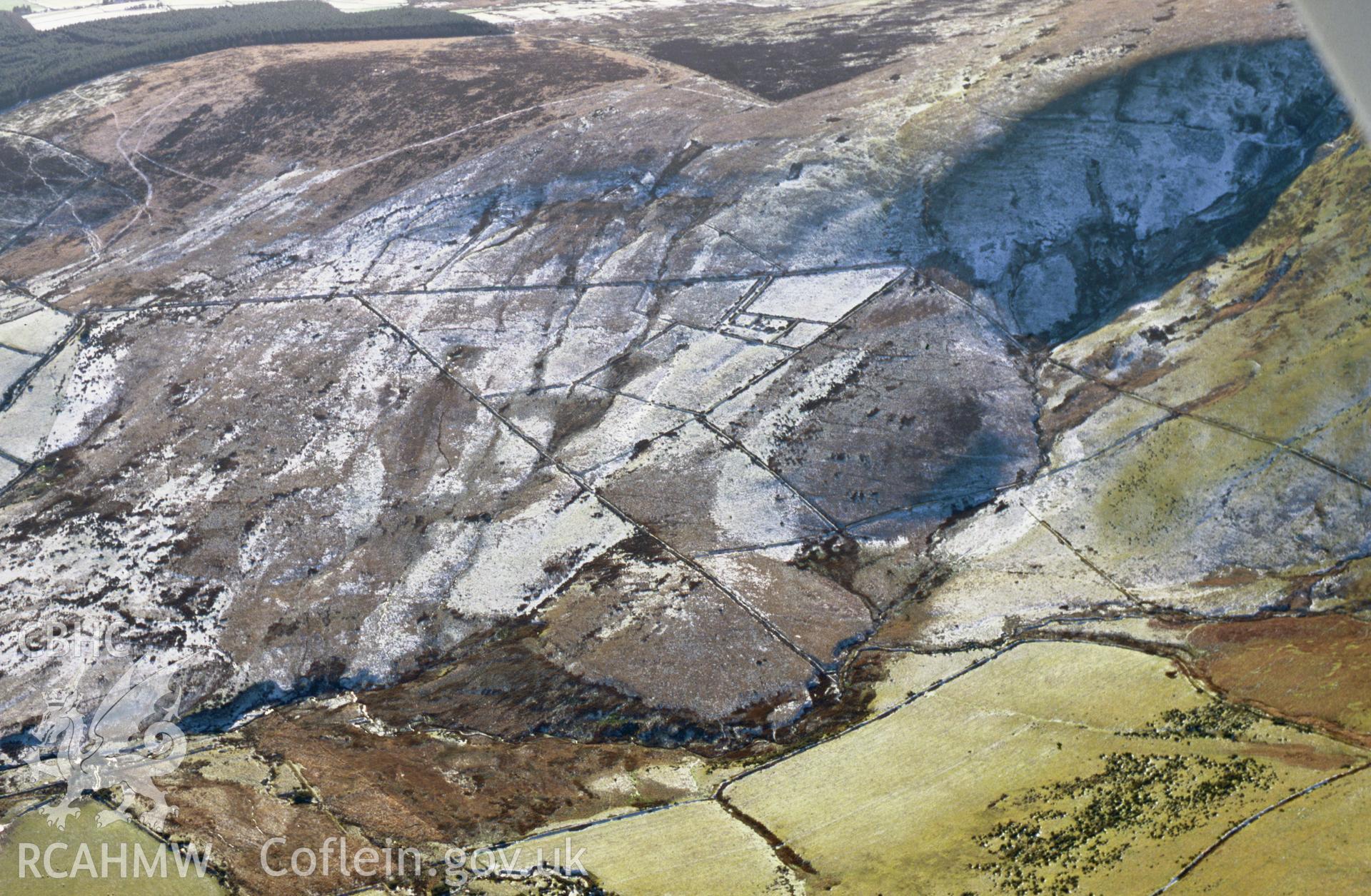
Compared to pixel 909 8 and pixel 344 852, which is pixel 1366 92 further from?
pixel 909 8

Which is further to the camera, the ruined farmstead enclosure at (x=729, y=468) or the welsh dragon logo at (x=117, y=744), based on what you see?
the welsh dragon logo at (x=117, y=744)

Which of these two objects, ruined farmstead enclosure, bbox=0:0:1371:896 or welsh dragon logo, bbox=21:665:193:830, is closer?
ruined farmstead enclosure, bbox=0:0:1371:896

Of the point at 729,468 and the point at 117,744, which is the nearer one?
the point at 117,744

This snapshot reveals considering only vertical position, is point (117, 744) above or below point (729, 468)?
below

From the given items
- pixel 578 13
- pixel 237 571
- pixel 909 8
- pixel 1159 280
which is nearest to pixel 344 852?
pixel 237 571
